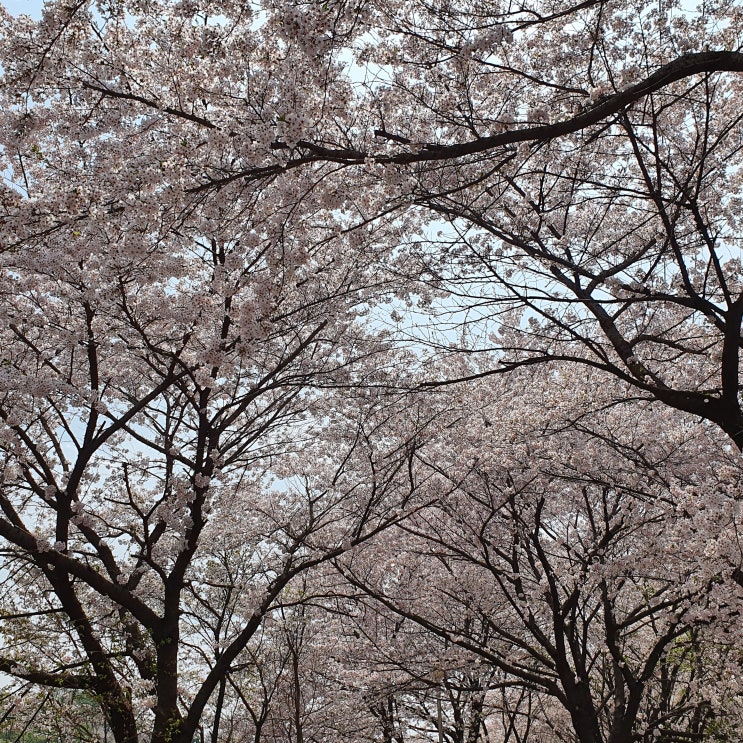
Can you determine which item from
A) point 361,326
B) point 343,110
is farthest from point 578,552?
point 343,110

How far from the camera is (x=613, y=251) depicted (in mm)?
6758

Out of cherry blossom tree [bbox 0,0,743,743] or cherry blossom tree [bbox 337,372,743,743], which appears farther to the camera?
cherry blossom tree [bbox 337,372,743,743]

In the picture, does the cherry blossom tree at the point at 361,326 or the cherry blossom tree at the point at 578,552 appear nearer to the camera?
the cherry blossom tree at the point at 361,326

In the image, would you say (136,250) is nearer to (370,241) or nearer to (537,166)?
(370,241)

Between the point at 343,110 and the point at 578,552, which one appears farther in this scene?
the point at 578,552

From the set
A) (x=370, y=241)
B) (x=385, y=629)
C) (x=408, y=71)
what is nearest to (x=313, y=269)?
(x=370, y=241)

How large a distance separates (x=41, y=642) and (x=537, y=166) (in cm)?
770

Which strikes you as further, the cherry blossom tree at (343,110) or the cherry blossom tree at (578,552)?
the cherry blossom tree at (578,552)

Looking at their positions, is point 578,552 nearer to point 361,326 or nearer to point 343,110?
point 361,326

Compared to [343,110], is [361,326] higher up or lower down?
higher up

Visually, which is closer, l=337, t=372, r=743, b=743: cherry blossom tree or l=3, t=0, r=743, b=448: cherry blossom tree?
l=3, t=0, r=743, b=448: cherry blossom tree

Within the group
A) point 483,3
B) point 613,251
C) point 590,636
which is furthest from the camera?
point 590,636

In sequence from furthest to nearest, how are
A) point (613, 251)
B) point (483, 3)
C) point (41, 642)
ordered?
point (41, 642)
point (613, 251)
point (483, 3)

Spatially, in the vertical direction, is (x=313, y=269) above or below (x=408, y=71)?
above
